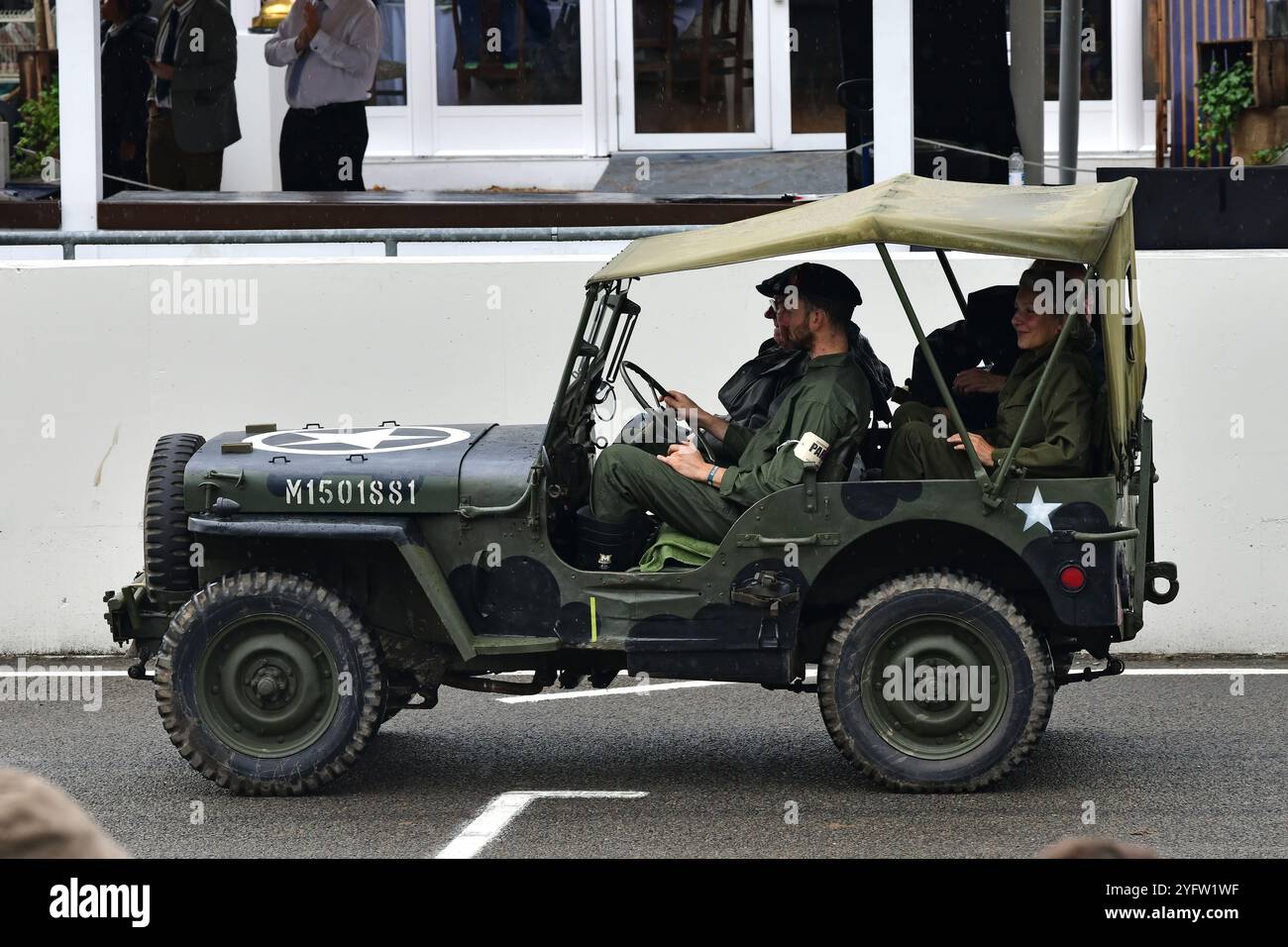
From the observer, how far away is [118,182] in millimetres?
12000

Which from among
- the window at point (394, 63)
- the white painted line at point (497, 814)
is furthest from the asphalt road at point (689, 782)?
the window at point (394, 63)

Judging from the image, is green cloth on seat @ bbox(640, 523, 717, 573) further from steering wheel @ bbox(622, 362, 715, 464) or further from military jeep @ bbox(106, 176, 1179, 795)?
steering wheel @ bbox(622, 362, 715, 464)

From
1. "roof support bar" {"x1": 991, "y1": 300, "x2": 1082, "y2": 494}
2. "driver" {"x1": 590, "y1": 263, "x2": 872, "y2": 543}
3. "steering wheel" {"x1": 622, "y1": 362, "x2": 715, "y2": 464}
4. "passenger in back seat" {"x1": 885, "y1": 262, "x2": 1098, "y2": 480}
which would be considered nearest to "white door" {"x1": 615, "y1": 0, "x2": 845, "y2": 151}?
"steering wheel" {"x1": 622, "y1": 362, "x2": 715, "y2": 464}

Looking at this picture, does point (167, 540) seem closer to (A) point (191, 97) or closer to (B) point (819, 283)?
(B) point (819, 283)

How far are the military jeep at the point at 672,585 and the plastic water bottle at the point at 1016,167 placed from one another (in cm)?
350

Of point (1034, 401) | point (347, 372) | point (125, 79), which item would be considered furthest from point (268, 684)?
point (125, 79)

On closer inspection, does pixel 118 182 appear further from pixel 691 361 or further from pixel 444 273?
pixel 691 361

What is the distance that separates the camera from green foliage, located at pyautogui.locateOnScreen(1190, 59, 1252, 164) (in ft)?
46.9

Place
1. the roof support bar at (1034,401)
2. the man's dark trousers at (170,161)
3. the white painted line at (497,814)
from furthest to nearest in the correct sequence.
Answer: the man's dark trousers at (170,161) → the roof support bar at (1034,401) → the white painted line at (497,814)

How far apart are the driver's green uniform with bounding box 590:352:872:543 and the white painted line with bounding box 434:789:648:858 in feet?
2.95

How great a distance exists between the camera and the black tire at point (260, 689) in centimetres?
607

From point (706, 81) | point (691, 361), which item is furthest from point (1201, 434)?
point (706, 81)

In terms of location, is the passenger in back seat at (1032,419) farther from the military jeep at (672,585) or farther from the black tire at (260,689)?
the black tire at (260,689)

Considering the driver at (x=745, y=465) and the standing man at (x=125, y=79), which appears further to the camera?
the standing man at (x=125, y=79)
